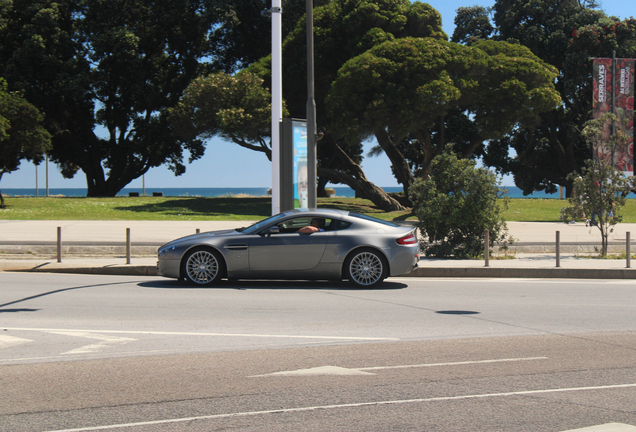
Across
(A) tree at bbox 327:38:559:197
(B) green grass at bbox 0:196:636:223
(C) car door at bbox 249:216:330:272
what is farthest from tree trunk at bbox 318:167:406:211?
(C) car door at bbox 249:216:330:272

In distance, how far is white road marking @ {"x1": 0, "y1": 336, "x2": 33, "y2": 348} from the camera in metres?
6.63

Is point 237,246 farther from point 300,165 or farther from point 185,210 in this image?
point 185,210

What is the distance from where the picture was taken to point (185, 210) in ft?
118

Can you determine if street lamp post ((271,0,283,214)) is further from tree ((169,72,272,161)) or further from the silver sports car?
tree ((169,72,272,161))

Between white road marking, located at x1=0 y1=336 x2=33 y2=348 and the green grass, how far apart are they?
23511 mm

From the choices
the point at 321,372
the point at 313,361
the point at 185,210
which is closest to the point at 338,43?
the point at 185,210

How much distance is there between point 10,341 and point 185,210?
29.5 meters

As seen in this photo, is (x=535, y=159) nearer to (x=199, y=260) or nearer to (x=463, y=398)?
(x=199, y=260)

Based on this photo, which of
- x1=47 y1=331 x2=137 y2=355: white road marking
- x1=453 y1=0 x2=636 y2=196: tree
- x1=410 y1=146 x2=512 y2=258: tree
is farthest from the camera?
x1=453 y1=0 x2=636 y2=196: tree

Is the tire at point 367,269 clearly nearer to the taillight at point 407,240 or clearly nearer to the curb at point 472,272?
the taillight at point 407,240

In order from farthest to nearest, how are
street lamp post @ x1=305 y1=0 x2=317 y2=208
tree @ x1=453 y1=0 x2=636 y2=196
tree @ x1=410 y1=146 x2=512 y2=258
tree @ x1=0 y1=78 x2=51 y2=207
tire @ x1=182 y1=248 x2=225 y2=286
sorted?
tree @ x1=453 y1=0 x2=636 y2=196
tree @ x1=0 y1=78 x2=51 y2=207
tree @ x1=410 y1=146 x2=512 y2=258
street lamp post @ x1=305 y1=0 x2=317 y2=208
tire @ x1=182 y1=248 x2=225 y2=286

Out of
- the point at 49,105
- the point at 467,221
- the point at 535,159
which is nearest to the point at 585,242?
the point at 467,221

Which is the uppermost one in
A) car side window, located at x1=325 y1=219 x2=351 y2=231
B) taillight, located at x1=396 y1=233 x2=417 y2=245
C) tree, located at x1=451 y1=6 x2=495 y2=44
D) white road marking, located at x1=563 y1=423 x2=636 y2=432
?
tree, located at x1=451 y1=6 x2=495 y2=44

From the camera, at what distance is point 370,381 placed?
208 inches
